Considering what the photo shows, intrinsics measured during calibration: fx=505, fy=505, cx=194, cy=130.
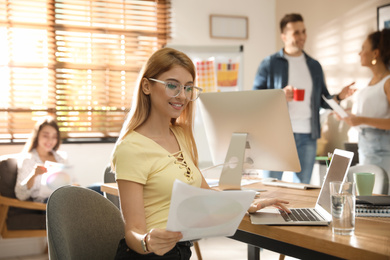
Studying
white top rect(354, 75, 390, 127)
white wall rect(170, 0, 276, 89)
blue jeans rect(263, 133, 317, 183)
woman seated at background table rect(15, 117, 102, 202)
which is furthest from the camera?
white wall rect(170, 0, 276, 89)

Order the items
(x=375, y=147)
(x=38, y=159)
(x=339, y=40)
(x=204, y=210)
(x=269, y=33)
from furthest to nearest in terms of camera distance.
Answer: (x=269, y=33) → (x=339, y=40) → (x=38, y=159) → (x=375, y=147) → (x=204, y=210)

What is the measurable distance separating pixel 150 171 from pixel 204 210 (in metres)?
0.35

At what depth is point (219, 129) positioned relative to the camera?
7.72 ft

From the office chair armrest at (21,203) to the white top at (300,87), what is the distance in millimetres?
1897

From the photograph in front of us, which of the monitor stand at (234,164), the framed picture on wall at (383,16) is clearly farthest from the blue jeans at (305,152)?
the monitor stand at (234,164)

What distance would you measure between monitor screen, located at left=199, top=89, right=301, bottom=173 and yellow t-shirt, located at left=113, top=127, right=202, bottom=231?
0.72m

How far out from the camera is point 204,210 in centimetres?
118

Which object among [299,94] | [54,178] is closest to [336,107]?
[299,94]

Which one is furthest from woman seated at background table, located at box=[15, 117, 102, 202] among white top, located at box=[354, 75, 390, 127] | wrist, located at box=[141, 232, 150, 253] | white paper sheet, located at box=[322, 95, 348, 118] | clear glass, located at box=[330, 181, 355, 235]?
clear glass, located at box=[330, 181, 355, 235]

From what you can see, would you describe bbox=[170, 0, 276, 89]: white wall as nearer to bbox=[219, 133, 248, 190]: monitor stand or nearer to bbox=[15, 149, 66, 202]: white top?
bbox=[15, 149, 66, 202]: white top

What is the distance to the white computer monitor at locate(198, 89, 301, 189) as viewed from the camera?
7.06 feet

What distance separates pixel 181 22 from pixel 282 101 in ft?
10.4

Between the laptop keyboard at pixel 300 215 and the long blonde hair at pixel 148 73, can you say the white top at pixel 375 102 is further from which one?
the long blonde hair at pixel 148 73

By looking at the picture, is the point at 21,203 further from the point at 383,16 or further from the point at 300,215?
the point at 383,16
